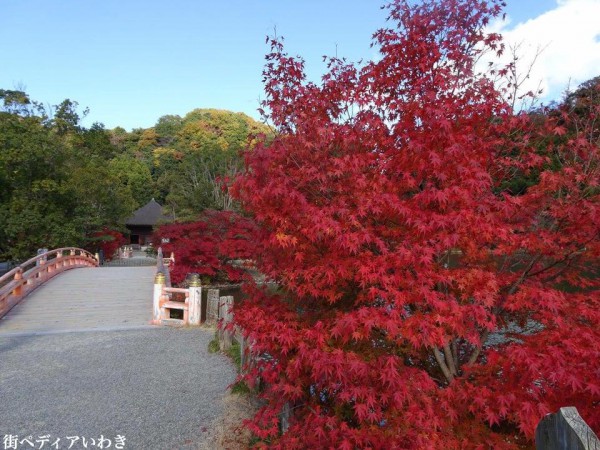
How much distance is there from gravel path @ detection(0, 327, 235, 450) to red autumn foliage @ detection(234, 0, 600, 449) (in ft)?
5.71

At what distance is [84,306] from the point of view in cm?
1117

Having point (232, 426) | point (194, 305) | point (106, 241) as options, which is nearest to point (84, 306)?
point (194, 305)

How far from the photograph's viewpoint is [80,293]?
12383mm

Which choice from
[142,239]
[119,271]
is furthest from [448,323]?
[142,239]

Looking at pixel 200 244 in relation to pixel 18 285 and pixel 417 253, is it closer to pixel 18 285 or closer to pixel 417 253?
pixel 18 285

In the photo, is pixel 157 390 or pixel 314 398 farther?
pixel 157 390

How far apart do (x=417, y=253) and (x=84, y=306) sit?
35.5 feet

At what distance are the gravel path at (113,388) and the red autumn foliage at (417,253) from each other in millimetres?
1741

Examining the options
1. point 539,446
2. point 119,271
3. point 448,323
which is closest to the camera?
point 539,446

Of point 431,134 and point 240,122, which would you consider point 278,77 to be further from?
point 240,122

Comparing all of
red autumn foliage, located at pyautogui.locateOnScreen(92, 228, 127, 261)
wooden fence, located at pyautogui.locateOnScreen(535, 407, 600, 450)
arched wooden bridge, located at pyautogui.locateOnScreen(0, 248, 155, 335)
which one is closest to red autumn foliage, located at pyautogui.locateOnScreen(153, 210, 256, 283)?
arched wooden bridge, located at pyautogui.locateOnScreen(0, 248, 155, 335)

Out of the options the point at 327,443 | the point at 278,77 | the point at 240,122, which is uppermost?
the point at 240,122

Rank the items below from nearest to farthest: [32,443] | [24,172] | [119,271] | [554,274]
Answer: [554,274]
[32,443]
[119,271]
[24,172]

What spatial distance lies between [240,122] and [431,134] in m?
54.5
